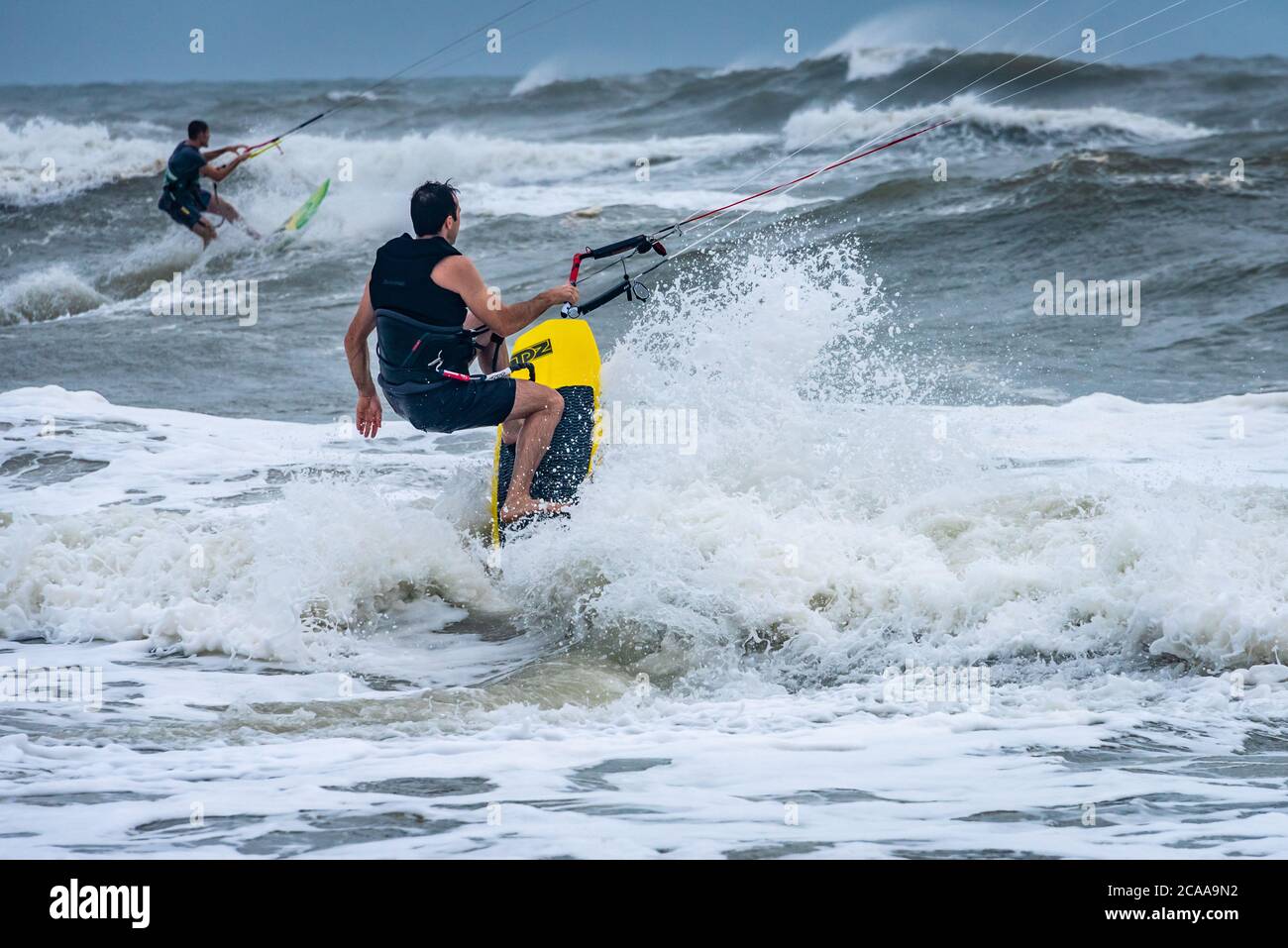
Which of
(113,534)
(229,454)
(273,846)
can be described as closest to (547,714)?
(273,846)

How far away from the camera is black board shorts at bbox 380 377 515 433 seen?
19.5 ft

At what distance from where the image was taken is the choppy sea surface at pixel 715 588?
3.66m

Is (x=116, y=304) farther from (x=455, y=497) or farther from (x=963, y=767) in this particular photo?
(x=963, y=767)

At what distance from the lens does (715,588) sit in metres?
5.61

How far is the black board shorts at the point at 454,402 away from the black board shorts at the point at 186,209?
11.1 metres

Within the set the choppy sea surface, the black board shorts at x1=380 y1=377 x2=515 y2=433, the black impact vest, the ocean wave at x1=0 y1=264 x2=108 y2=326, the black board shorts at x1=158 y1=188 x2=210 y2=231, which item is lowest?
the choppy sea surface

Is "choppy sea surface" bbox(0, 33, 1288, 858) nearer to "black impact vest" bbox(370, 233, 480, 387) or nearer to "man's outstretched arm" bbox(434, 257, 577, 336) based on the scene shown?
"black impact vest" bbox(370, 233, 480, 387)

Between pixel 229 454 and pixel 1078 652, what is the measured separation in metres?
5.69

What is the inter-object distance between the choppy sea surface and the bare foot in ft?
0.46

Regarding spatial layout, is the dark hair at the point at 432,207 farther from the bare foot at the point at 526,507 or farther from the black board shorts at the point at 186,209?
the black board shorts at the point at 186,209

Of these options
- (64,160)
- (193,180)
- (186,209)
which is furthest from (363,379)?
(64,160)

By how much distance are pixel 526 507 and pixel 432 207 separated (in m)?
1.41

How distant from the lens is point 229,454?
343 inches

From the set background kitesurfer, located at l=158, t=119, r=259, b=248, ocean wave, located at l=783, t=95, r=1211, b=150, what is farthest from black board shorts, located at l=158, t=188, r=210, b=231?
ocean wave, located at l=783, t=95, r=1211, b=150
